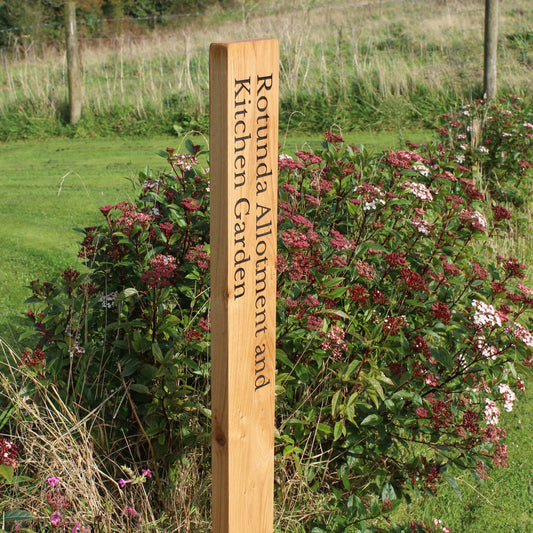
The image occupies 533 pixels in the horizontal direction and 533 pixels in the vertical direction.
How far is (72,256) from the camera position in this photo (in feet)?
16.5

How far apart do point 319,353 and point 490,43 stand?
5.61 m

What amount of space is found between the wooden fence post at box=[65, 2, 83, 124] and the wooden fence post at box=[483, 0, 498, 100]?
4936 mm

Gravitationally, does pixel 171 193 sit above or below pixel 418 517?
above

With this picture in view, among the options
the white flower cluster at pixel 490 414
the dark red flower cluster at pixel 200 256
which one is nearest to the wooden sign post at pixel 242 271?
the dark red flower cluster at pixel 200 256

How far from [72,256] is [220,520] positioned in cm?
334

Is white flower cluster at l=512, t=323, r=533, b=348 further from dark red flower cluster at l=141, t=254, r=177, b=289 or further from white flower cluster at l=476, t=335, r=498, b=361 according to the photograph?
dark red flower cluster at l=141, t=254, r=177, b=289

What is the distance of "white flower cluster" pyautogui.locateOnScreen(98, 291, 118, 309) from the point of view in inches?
112

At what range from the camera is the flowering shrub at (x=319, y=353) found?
2.67 m

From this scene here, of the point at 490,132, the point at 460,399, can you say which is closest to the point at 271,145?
the point at 460,399

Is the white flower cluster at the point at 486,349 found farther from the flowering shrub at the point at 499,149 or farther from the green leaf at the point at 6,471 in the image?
the flowering shrub at the point at 499,149

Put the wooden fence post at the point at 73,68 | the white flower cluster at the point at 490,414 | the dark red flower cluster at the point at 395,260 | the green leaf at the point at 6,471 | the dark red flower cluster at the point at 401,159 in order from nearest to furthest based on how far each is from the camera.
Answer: the green leaf at the point at 6,471
the white flower cluster at the point at 490,414
the dark red flower cluster at the point at 395,260
the dark red flower cluster at the point at 401,159
the wooden fence post at the point at 73,68

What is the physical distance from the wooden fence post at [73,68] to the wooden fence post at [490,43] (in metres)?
4.94

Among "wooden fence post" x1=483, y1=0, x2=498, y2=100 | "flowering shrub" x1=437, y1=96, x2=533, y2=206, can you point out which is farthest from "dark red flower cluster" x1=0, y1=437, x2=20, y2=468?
"wooden fence post" x1=483, y1=0, x2=498, y2=100

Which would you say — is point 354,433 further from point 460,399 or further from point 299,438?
point 460,399
